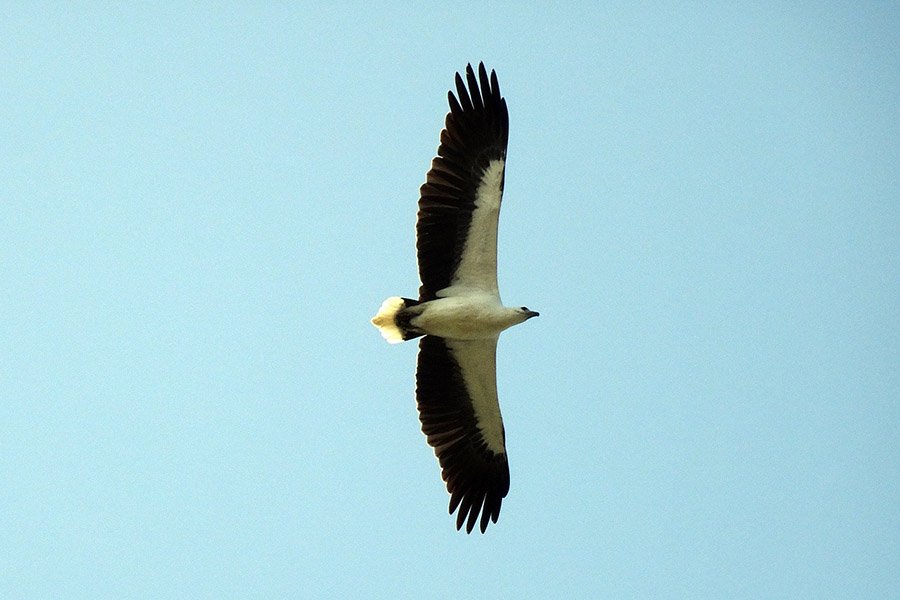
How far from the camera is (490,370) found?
1420 cm

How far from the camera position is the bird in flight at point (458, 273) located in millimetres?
13398

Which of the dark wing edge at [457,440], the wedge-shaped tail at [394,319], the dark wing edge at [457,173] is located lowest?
the dark wing edge at [457,440]

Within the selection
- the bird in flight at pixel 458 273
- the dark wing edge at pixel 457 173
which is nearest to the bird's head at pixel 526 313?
the bird in flight at pixel 458 273

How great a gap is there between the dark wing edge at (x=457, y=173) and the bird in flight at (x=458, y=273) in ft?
0.04

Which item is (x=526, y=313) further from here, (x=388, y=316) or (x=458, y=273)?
(x=388, y=316)

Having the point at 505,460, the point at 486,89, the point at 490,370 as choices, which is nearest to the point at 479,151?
the point at 486,89

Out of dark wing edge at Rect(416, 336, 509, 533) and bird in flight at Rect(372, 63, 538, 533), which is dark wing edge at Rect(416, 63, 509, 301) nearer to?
bird in flight at Rect(372, 63, 538, 533)

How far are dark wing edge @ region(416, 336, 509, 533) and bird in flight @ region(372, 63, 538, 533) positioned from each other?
0.04 feet

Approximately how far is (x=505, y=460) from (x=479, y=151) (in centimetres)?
368

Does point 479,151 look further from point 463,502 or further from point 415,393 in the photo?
point 463,502

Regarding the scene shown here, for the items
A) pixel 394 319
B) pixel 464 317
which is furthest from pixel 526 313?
pixel 394 319

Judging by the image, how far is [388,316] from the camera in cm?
1348

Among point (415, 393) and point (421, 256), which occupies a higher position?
point (421, 256)

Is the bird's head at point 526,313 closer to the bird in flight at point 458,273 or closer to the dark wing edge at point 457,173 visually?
the bird in flight at point 458,273
